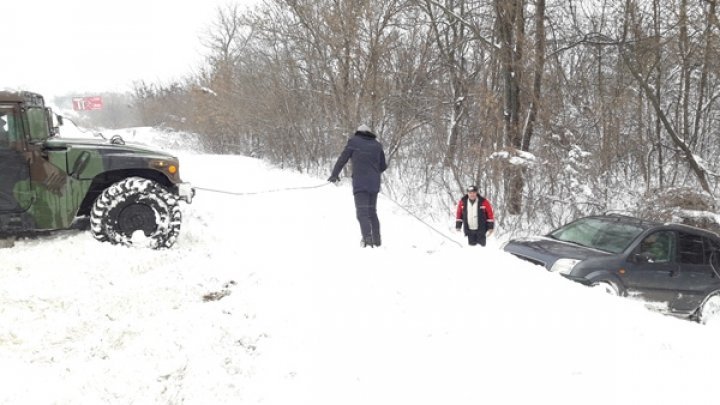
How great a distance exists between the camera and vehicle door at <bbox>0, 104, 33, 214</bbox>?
221 inches

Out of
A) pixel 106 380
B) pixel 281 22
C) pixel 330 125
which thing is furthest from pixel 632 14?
pixel 106 380

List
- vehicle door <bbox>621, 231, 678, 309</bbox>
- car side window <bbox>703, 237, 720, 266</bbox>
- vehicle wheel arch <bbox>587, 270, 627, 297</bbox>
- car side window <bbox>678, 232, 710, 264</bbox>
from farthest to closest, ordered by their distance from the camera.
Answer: car side window <bbox>703, 237, 720, 266</bbox>, car side window <bbox>678, 232, 710, 264</bbox>, vehicle door <bbox>621, 231, 678, 309</bbox>, vehicle wheel arch <bbox>587, 270, 627, 297</bbox>

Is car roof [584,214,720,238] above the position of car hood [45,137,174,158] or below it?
below

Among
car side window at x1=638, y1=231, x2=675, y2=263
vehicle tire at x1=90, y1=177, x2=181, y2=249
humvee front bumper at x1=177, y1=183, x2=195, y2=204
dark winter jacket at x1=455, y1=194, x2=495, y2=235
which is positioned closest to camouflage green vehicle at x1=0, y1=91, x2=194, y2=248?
vehicle tire at x1=90, y1=177, x2=181, y2=249

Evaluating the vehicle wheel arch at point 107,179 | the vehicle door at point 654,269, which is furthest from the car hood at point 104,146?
the vehicle door at point 654,269

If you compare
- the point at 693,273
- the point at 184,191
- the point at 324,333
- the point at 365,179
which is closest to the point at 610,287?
the point at 693,273

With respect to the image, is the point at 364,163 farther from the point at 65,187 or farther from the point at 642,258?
the point at 642,258

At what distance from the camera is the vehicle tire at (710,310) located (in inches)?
301

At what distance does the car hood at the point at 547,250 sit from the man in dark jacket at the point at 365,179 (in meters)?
2.41

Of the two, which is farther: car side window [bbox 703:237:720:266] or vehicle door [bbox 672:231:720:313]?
car side window [bbox 703:237:720:266]

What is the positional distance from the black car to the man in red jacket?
534mm

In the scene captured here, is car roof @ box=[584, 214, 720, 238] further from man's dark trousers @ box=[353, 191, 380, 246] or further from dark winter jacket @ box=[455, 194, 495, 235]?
man's dark trousers @ box=[353, 191, 380, 246]

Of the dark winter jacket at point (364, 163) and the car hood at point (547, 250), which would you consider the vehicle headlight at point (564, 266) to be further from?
the dark winter jacket at point (364, 163)

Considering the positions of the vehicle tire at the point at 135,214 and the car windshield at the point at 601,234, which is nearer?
the vehicle tire at the point at 135,214
